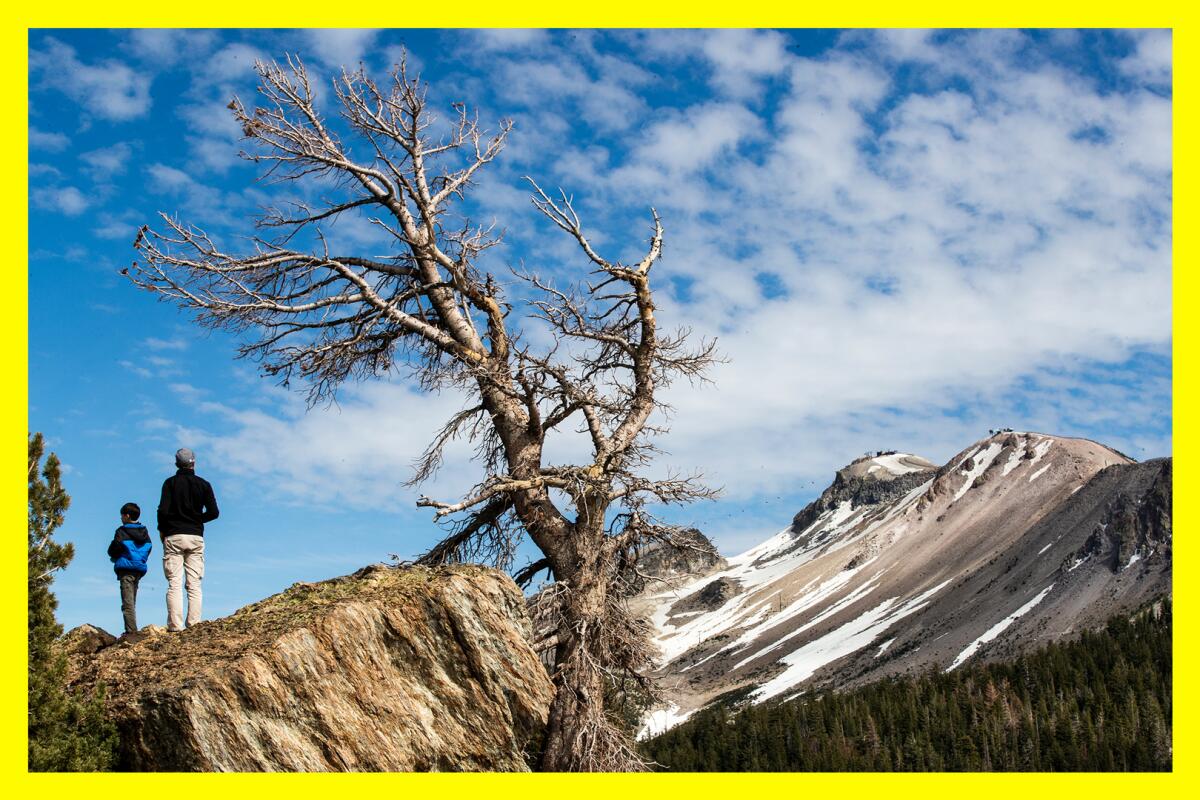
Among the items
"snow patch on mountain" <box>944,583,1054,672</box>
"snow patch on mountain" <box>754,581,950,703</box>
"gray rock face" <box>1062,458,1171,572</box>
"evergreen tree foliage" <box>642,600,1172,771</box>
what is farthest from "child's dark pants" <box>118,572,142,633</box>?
"snow patch on mountain" <box>754,581,950,703</box>

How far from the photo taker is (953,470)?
18562 cm

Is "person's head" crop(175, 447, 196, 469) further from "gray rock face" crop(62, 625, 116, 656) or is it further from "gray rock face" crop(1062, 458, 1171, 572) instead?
"gray rock face" crop(1062, 458, 1171, 572)

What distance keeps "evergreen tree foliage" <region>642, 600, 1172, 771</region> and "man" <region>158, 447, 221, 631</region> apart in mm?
78150

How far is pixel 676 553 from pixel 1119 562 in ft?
391

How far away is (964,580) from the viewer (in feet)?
463

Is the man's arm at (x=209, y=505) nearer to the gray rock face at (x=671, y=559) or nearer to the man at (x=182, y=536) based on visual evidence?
the man at (x=182, y=536)

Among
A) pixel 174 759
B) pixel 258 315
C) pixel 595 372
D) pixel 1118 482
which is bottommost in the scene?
pixel 174 759

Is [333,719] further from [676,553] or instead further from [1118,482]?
[1118,482]

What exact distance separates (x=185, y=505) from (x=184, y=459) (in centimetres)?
59

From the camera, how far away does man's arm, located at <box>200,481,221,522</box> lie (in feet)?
43.0

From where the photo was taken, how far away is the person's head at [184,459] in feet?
42.6

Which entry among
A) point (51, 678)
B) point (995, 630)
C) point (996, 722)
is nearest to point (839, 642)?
point (995, 630)

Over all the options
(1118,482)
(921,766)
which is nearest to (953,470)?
(1118,482)

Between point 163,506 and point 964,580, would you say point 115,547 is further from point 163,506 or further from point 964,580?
point 964,580
